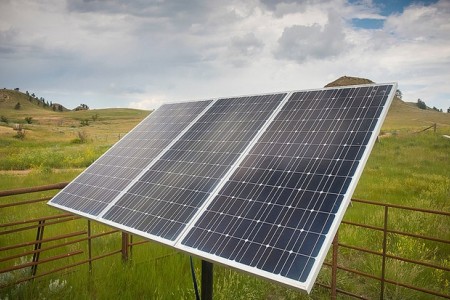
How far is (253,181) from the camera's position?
4648 millimetres

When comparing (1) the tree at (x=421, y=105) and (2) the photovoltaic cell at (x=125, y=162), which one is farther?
(1) the tree at (x=421, y=105)

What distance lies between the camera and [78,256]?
8672 millimetres

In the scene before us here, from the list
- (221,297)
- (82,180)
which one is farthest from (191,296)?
(82,180)

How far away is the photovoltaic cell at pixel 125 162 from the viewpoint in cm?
609

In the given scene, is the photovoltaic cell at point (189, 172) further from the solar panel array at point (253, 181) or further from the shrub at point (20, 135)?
the shrub at point (20, 135)

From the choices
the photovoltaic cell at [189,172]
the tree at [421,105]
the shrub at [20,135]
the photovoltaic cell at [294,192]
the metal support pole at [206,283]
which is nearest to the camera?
the photovoltaic cell at [294,192]

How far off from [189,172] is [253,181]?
129 centimetres

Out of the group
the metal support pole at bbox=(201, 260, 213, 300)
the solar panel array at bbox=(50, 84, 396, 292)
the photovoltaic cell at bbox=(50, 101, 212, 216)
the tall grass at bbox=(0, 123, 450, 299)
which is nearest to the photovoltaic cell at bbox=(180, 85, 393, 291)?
the solar panel array at bbox=(50, 84, 396, 292)

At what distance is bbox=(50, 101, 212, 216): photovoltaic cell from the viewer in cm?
609

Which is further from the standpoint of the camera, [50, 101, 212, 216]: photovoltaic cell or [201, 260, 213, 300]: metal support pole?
[50, 101, 212, 216]: photovoltaic cell

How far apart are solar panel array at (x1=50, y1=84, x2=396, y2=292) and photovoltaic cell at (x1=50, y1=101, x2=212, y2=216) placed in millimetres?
31

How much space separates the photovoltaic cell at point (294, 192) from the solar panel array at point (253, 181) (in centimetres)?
1

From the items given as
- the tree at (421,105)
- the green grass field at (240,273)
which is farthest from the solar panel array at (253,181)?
the tree at (421,105)

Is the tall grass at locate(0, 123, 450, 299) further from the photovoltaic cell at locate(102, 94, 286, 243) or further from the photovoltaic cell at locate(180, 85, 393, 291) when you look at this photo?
the photovoltaic cell at locate(180, 85, 393, 291)
